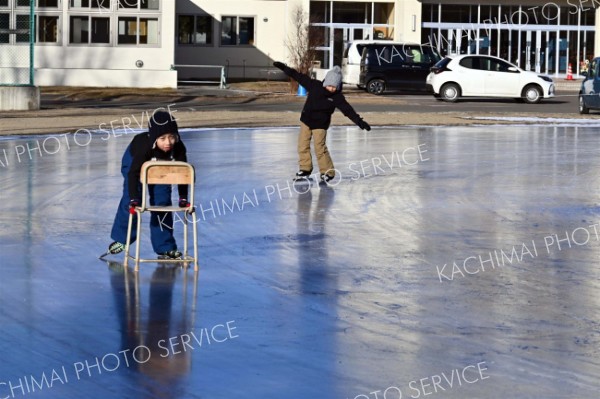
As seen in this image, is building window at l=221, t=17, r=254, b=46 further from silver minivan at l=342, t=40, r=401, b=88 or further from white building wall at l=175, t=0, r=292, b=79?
silver minivan at l=342, t=40, r=401, b=88

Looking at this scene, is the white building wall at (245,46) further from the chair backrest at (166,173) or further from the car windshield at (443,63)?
the chair backrest at (166,173)

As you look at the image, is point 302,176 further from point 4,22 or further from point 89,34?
point 89,34

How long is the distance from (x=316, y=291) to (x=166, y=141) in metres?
1.86

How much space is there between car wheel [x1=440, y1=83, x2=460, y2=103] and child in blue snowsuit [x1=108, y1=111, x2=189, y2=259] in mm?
32210

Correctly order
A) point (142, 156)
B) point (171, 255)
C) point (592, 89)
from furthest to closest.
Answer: point (592, 89), point (171, 255), point (142, 156)

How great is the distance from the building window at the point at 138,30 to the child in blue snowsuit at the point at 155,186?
125ft

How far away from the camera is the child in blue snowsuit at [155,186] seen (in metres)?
10.8

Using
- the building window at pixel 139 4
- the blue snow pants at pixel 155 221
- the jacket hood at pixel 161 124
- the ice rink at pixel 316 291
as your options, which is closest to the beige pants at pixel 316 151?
the ice rink at pixel 316 291

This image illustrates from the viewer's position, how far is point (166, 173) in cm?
1074

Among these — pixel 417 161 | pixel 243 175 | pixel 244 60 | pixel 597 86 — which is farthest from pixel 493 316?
pixel 244 60

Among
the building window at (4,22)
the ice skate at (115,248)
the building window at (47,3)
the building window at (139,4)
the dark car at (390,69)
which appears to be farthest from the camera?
the building window at (47,3)

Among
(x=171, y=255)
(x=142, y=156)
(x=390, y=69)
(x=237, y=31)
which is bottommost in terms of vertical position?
(x=171, y=255)

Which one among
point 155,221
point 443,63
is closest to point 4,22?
point 443,63

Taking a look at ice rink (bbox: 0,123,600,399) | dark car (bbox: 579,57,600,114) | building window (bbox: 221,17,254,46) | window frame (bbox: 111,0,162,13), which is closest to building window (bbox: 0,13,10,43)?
window frame (bbox: 111,0,162,13)
